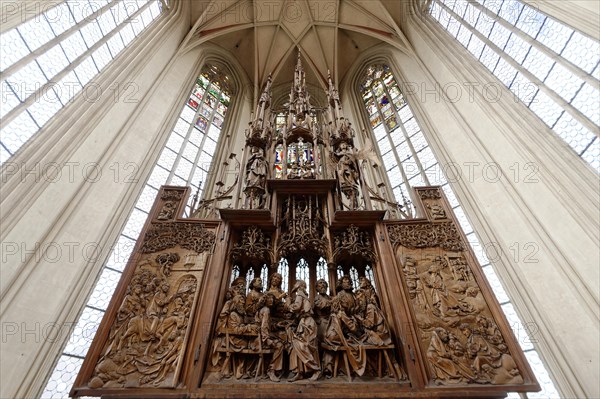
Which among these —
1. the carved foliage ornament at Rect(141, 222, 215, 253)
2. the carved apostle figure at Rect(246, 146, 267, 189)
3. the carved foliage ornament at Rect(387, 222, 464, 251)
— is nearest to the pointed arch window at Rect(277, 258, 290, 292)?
the carved foliage ornament at Rect(141, 222, 215, 253)

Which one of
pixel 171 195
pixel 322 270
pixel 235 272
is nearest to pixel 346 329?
pixel 322 270

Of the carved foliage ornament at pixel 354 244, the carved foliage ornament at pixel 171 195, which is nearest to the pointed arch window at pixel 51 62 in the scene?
the carved foliage ornament at pixel 171 195

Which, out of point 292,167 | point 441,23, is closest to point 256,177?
point 292,167

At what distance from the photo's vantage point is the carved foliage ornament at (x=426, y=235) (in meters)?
4.87

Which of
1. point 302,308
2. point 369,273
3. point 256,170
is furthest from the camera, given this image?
point 256,170

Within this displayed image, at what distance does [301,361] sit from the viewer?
12.2ft

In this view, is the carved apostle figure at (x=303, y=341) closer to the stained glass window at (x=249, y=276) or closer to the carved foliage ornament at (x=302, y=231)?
the carved foliage ornament at (x=302, y=231)

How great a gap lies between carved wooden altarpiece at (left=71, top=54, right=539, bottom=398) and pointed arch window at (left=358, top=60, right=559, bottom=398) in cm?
133

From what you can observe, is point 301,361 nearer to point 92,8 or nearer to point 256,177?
point 256,177

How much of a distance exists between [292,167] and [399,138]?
524 cm

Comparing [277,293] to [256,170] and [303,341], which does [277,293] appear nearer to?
[303,341]

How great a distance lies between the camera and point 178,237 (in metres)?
4.86

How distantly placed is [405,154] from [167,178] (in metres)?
6.52

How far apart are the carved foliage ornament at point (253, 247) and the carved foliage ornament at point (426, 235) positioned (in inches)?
74.3
